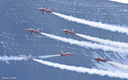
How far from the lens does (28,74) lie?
46750 millimetres

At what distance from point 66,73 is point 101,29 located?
9070mm

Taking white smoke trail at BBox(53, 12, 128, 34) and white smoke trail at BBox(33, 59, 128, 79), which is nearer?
white smoke trail at BBox(33, 59, 128, 79)

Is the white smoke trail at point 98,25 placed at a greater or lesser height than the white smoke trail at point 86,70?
greater

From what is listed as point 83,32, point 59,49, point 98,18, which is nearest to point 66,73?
point 59,49

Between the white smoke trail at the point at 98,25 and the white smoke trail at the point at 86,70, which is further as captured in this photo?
the white smoke trail at the point at 98,25

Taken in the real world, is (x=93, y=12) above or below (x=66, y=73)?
above

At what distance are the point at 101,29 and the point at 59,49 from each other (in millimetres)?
7536

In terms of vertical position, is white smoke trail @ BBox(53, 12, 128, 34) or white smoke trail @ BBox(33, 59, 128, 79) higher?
white smoke trail @ BBox(53, 12, 128, 34)

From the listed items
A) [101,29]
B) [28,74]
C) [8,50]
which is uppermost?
[101,29]

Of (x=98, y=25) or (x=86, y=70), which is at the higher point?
(x=98, y=25)

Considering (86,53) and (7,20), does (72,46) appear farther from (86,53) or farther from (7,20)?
(7,20)

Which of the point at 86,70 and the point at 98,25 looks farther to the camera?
the point at 98,25

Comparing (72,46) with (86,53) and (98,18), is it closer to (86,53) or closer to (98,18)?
(86,53)

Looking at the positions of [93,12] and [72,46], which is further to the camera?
[93,12]
